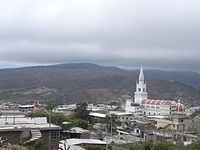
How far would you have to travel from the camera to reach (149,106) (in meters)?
75.4

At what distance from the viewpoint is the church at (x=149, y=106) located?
6894cm

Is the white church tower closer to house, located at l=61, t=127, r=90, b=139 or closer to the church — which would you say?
the church

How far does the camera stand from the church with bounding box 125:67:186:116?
6894 cm

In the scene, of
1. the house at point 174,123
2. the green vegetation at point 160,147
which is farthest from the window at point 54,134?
the house at point 174,123

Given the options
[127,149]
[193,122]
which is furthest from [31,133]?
[193,122]

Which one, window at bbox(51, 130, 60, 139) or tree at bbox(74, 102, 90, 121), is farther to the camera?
tree at bbox(74, 102, 90, 121)

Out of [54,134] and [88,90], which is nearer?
[54,134]

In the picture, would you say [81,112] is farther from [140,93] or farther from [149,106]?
[140,93]

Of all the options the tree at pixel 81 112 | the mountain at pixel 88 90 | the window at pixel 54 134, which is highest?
the window at pixel 54 134

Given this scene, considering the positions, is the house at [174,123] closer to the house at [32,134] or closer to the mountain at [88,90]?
the house at [32,134]

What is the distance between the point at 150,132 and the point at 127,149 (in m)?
16.5

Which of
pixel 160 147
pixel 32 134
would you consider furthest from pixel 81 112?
pixel 32 134

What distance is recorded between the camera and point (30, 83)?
15812 cm

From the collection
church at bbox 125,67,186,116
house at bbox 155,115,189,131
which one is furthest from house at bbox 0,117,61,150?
church at bbox 125,67,186,116
